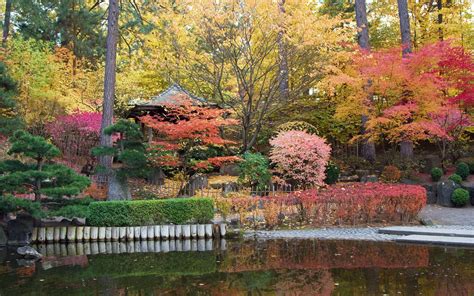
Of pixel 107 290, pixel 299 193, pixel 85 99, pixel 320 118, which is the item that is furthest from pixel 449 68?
pixel 85 99

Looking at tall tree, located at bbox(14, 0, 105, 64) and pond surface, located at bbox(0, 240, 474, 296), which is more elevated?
tall tree, located at bbox(14, 0, 105, 64)

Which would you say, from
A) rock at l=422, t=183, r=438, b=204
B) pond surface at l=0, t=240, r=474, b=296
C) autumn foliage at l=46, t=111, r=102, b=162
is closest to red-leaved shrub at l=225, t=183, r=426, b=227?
pond surface at l=0, t=240, r=474, b=296

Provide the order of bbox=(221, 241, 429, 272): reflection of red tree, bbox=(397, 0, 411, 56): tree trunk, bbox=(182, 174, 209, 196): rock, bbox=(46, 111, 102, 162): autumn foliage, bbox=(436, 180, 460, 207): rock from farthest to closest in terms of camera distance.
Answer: bbox=(397, 0, 411, 56): tree trunk < bbox=(46, 111, 102, 162): autumn foliage < bbox=(436, 180, 460, 207): rock < bbox=(182, 174, 209, 196): rock < bbox=(221, 241, 429, 272): reflection of red tree

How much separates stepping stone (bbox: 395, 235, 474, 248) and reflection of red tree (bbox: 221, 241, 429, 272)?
1.56ft

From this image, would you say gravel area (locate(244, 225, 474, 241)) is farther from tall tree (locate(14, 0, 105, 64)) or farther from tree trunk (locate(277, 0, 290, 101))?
tall tree (locate(14, 0, 105, 64))

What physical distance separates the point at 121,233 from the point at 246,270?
4120 mm

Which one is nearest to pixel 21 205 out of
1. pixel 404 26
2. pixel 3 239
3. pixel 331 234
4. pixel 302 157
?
pixel 3 239

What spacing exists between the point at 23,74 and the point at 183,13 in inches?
241

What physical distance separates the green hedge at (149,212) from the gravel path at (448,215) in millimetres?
5624

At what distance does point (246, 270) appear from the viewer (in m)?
7.08

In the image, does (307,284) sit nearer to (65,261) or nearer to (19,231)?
(65,261)

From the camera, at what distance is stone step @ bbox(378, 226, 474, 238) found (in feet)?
31.2

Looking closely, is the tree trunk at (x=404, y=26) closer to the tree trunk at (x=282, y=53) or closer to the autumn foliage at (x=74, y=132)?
the tree trunk at (x=282, y=53)

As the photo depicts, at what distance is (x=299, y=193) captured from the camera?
438 inches
